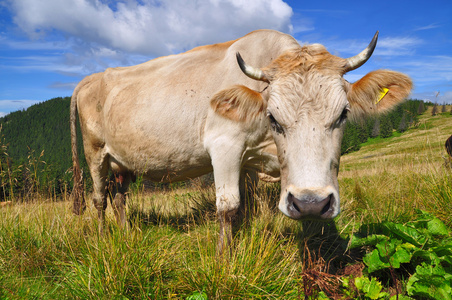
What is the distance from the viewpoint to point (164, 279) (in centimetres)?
281

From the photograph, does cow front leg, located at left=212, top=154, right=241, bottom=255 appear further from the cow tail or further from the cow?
the cow tail

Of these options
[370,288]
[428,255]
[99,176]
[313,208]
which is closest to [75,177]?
[99,176]

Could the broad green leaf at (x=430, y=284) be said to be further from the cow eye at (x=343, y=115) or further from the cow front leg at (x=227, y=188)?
the cow front leg at (x=227, y=188)

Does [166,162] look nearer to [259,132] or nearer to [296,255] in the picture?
[259,132]

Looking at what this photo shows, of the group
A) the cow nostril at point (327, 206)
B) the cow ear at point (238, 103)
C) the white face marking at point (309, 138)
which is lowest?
the cow nostril at point (327, 206)

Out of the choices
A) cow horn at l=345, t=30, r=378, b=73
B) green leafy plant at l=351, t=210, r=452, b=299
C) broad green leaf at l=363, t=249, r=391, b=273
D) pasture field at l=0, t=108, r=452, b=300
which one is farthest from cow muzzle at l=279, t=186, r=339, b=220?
cow horn at l=345, t=30, r=378, b=73

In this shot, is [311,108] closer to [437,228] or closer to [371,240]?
[371,240]

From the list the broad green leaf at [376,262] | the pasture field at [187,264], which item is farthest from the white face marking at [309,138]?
the broad green leaf at [376,262]

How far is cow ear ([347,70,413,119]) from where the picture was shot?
3352mm

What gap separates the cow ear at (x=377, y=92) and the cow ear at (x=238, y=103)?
3.34ft

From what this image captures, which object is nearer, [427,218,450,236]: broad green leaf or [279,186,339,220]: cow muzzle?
[279,186,339,220]: cow muzzle

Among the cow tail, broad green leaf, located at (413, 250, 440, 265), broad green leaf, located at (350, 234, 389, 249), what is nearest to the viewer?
broad green leaf, located at (413, 250, 440, 265)

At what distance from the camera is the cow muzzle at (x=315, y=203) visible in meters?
2.54

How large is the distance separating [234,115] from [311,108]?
1.04 m
